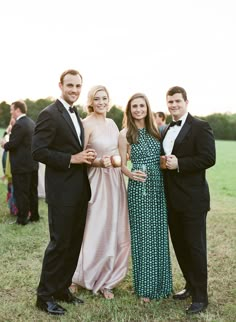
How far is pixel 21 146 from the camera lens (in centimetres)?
894

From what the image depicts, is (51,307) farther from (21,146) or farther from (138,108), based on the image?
(21,146)

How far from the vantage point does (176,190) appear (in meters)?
4.75

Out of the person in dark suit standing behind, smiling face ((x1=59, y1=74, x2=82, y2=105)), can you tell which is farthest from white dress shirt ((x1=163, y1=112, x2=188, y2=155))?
smiling face ((x1=59, y1=74, x2=82, y2=105))

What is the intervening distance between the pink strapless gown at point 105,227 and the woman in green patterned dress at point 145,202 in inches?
7.7

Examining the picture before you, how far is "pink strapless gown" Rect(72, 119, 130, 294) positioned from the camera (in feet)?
17.1

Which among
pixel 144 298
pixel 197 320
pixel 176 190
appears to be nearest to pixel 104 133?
pixel 176 190

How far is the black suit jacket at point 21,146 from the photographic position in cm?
883

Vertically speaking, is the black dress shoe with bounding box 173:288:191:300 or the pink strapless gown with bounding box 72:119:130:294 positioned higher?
the pink strapless gown with bounding box 72:119:130:294

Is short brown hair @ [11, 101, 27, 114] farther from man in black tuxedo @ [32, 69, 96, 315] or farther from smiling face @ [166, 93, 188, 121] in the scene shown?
smiling face @ [166, 93, 188, 121]

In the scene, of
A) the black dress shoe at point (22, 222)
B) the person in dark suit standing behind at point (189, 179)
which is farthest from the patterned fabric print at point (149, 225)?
the black dress shoe at point (22, 222)

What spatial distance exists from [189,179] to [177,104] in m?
0.74

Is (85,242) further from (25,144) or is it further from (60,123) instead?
(25,144)

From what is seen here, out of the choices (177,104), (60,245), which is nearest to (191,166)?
(177,104)

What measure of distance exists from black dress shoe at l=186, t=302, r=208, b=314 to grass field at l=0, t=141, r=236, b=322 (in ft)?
0.20
